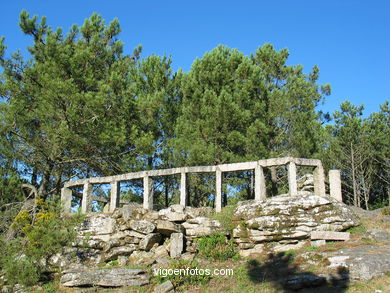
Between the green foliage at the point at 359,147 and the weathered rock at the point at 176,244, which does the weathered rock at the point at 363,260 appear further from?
the green foliage at the point at 359,147

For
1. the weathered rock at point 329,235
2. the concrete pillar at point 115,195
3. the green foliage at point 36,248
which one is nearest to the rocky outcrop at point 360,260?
the weathered rock at point 329,235

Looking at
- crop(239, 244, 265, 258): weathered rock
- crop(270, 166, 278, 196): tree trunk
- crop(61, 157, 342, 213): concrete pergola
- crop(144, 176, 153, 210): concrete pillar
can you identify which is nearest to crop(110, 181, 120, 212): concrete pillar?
crop(61, 157, 342, 213): concrete pergola

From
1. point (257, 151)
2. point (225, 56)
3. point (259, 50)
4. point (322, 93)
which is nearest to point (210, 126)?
point (257, 151)

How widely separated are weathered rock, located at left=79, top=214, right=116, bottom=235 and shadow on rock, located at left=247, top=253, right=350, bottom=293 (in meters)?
5.91

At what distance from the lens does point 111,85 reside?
18.4 m

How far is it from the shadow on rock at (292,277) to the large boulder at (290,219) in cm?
123

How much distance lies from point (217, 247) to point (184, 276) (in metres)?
1.96

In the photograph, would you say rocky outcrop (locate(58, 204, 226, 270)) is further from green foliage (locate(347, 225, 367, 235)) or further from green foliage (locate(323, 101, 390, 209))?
green foliage (locate(323, 101, 390, 209))

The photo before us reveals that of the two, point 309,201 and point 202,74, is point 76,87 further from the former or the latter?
point 309,201

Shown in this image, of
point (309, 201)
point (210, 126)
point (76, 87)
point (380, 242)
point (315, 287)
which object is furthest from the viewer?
point (210, 126)

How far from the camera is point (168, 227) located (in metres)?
13.3

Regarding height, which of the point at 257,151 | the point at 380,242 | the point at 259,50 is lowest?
the point at 380,242

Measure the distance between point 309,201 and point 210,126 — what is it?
7096 mm

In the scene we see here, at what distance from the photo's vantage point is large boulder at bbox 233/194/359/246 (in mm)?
12719
